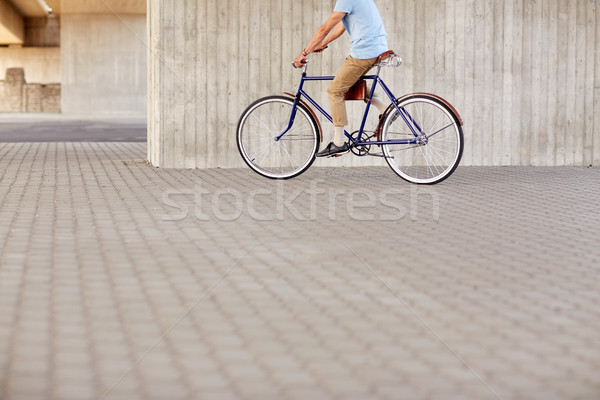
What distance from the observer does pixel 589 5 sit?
11.0 meters

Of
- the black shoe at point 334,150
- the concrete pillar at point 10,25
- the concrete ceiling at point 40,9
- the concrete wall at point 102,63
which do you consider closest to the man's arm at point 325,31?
the black shoe at point 334,150

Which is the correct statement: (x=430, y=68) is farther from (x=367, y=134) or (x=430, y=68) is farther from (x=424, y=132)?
(x=424, y=132)

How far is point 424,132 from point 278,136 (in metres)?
1.38

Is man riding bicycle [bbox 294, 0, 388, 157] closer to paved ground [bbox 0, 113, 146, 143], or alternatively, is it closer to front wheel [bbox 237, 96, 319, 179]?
front wheel [bbox 237, 96, 319, 179]

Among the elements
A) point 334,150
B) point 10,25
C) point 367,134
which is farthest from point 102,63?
point 334,150

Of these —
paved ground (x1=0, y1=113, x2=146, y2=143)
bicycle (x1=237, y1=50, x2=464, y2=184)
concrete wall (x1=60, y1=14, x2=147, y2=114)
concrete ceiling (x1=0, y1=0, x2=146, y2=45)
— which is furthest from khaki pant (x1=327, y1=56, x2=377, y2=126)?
concrete wall (x1=60, y1=14, x2=147, y2=114)

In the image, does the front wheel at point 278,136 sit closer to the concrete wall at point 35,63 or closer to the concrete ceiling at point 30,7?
the concrete ceiling at point 30,7

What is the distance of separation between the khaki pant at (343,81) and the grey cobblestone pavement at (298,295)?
2.60 feet

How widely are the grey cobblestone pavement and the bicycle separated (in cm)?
60

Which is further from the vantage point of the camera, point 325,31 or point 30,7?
point 30,7

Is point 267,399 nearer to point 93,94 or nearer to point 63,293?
point 63,293

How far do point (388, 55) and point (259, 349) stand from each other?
5.39 meters

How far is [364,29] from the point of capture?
8516 mm

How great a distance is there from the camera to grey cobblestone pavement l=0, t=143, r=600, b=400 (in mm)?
3158
